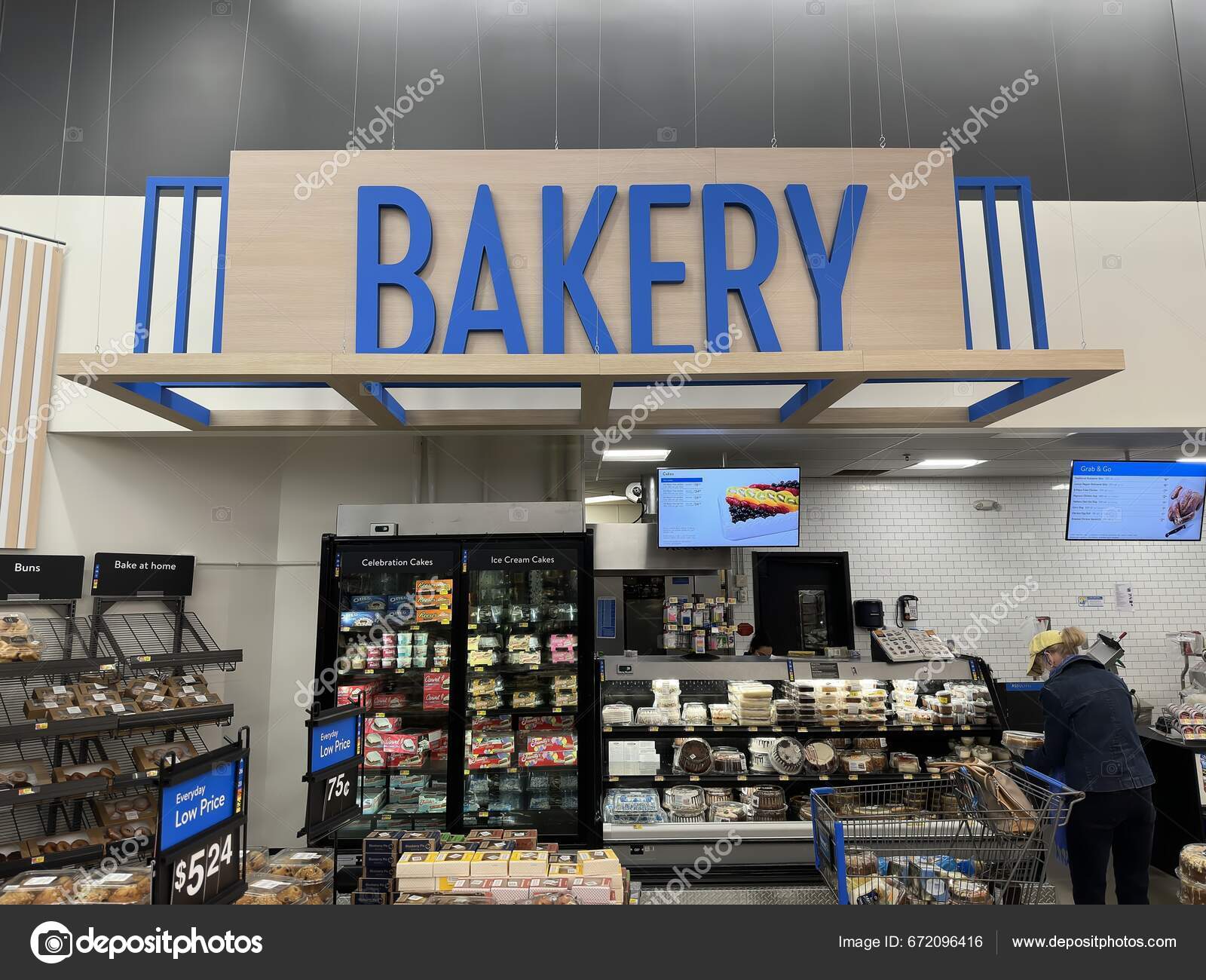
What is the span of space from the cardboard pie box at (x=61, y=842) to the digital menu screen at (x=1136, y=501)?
656cm

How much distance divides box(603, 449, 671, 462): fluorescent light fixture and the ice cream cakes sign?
6.90 ft

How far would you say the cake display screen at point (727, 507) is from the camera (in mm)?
5562

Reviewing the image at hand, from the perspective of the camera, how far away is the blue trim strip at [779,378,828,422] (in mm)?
3051

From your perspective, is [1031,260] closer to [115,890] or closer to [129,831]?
[115,890]

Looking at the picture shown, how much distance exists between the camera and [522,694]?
4.78 metres

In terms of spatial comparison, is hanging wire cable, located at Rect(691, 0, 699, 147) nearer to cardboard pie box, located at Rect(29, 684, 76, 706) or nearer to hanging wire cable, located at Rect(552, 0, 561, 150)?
hanging wire cable, located at Rect(552, 0, 561, 150)

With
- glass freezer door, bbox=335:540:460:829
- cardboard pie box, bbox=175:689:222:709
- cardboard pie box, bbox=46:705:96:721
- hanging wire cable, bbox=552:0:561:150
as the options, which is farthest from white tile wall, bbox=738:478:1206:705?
cardboard pie box, bbox=46:705:96:721

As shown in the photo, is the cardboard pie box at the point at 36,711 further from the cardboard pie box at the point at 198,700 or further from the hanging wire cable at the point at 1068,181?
the hanging wire cable at the point at 1068,181

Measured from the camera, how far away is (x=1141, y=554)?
7.17 m

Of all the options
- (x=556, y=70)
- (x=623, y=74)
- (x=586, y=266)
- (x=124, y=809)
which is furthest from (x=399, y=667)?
(x=623, y=74)

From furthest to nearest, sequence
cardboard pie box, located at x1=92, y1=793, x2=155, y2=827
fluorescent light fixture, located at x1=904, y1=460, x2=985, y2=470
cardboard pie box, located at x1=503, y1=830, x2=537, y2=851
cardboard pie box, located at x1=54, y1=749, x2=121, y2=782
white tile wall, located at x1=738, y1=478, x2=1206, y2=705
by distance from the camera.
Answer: white tile wall, located at x1=738, y1=478, x2=1206, y2=705 < fluorescent light fixture, located at x1=904, y1=460, x2=985, y2=470 < cardboard pie box, located at x1=92, y1=793, x2=155, y2=827 < cardboard pie box, located at x1=54, y1=749, x2=121, y2=782 < cardboard pie box, located at x1=503, y1=830, x2=537, y2=851
